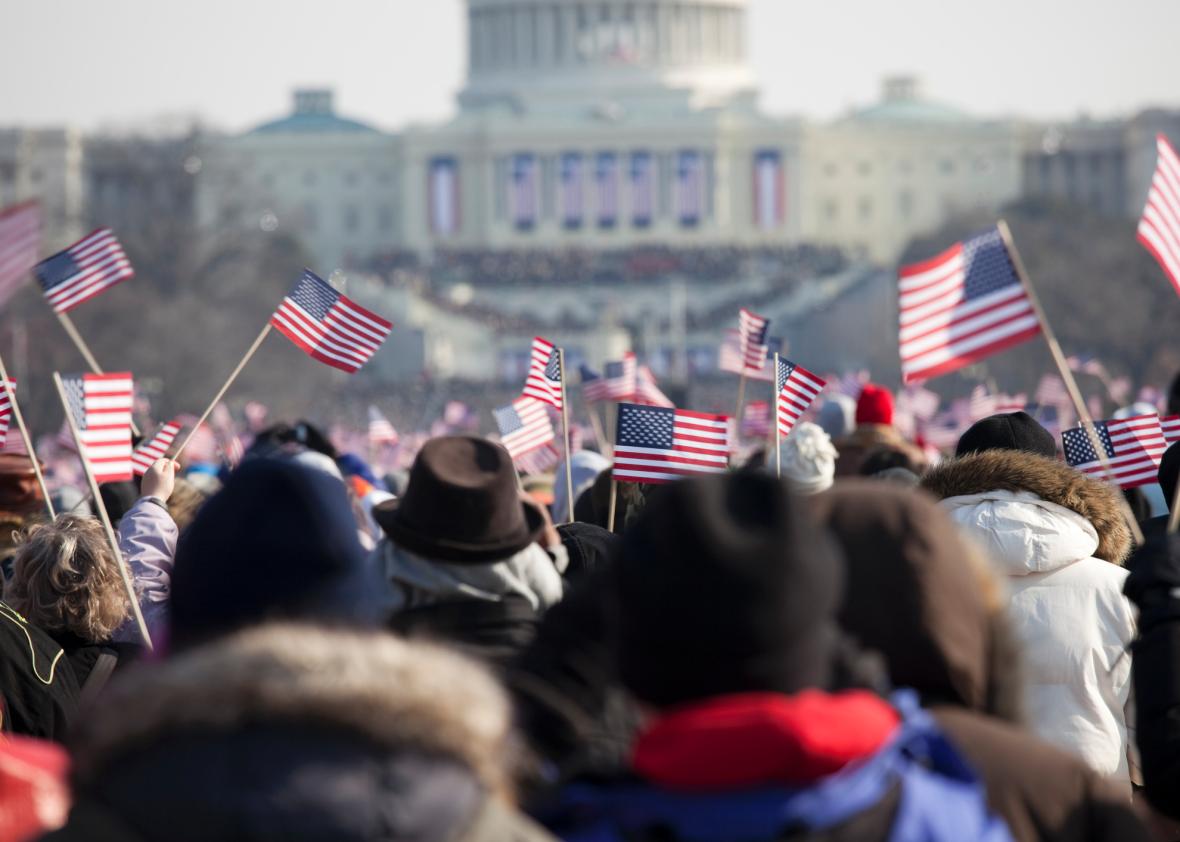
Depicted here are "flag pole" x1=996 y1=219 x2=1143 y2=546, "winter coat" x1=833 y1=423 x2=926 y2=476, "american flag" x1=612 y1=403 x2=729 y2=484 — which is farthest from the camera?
"winter coat" x1=833 y1=423 x2=926 y2=476

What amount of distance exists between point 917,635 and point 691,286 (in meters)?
86.0

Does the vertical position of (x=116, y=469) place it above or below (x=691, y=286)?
above

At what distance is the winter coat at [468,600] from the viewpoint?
15.2ft

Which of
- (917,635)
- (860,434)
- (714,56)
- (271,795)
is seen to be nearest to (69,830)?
(271,795)

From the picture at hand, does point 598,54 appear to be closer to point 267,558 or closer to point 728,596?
point 267,558

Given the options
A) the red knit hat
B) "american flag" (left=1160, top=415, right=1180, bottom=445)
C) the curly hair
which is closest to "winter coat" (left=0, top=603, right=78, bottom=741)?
the curly hair

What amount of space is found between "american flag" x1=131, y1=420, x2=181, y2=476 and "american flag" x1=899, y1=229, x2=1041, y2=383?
4213mm

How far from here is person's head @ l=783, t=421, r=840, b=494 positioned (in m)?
→ 9.00

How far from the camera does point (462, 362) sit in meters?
75.2

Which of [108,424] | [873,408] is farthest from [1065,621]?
[873,408]

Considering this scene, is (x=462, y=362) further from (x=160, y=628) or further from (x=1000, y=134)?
(x=160, y=628)

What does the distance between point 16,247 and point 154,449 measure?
2915mm

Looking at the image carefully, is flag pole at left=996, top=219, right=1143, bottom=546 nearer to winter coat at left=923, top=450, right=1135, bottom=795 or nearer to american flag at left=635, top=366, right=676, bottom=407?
winter coat at left=923, top=450, right=1135, bottom=795

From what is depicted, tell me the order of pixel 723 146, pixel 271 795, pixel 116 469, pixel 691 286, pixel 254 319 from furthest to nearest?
pixel 723 146, pixel 691 286, pixel 254 319, pixel 116 469, pixel 271 795
